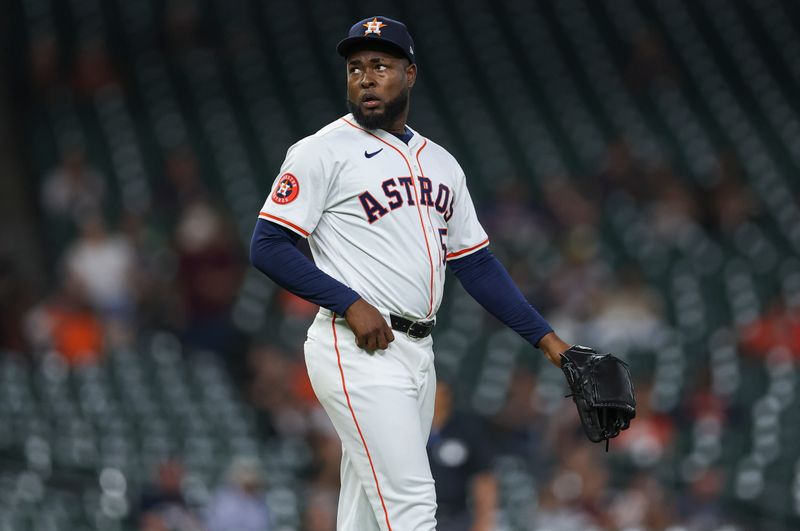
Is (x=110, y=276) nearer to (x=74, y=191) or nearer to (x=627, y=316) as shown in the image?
(x=74, y=191)

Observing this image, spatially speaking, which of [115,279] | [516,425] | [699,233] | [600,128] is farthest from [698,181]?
[115,279]

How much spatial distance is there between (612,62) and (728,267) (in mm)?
3260

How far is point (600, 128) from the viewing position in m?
10.1

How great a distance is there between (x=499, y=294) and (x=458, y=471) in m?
1.77

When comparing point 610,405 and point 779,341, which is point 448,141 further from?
Answer: point 610,405

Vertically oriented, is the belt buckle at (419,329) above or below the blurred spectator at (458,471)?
above

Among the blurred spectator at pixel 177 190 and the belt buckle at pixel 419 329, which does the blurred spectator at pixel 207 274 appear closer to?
the blurred spectator at pixel 177 190

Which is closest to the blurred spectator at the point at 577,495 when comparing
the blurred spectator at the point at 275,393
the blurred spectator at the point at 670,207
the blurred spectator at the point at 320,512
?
the blurred spectator at the point at 320,512

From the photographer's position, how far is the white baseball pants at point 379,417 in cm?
306

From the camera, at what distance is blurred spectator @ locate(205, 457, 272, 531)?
630 cm

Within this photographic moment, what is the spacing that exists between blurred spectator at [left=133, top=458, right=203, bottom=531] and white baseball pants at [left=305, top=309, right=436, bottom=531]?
325cm

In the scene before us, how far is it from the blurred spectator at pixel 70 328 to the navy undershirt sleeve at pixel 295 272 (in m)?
5.21

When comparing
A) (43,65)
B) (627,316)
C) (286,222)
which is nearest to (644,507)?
(627,316)

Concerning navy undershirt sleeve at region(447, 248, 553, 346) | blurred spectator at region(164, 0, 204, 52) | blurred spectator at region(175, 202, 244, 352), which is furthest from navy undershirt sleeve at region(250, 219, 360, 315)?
blurred spectator at region(164, 0, 204, 52)
